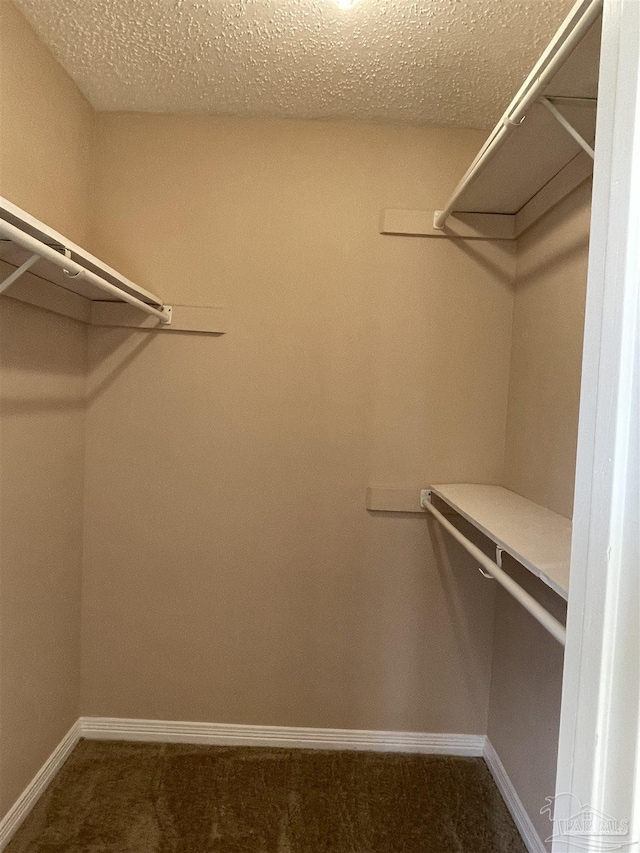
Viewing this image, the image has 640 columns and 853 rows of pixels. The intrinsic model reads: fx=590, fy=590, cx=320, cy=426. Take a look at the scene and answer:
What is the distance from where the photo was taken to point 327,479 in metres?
2.36

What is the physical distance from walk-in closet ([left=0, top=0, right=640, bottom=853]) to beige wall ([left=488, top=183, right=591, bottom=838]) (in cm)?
2

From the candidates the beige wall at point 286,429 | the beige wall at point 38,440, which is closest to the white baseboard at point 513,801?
the beige wall at point 286,429

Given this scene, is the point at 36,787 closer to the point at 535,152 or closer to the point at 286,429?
the point at 286,429

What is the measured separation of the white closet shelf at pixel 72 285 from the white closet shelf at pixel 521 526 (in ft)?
3.77

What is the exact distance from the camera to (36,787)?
2.00 meters

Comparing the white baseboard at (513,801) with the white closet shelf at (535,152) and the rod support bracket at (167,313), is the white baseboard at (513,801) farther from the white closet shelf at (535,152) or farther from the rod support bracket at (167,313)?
the rod support bracket at (167,313)

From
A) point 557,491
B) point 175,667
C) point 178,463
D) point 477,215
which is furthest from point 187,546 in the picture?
point 477,215

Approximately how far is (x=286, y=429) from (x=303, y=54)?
1282 mm

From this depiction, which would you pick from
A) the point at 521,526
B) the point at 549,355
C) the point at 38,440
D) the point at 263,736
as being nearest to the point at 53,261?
the point at 38,440

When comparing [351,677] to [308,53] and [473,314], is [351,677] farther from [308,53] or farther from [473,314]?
[308,53]

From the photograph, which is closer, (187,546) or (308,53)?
(308,53)

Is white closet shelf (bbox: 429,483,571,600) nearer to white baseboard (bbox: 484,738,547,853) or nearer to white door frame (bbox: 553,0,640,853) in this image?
white door frame (bbox: 553,0,640,853)

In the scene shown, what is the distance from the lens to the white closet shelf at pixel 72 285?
1268 mm

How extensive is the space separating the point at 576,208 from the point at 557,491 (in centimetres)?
87
